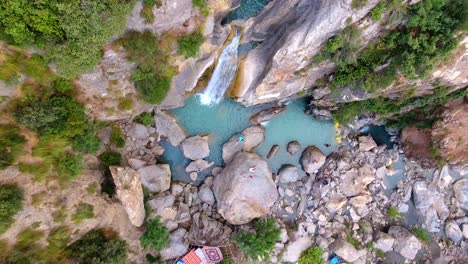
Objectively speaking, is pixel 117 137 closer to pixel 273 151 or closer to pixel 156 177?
pixel 156 177

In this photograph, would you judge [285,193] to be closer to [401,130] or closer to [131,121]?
[401,130]

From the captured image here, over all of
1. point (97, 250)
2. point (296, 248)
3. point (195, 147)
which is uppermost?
point (195, 147)

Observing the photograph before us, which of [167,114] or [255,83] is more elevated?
[167,114]

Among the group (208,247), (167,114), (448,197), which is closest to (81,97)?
(167,114)

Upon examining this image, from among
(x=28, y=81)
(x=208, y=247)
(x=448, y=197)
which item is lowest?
(x=448, y=197)

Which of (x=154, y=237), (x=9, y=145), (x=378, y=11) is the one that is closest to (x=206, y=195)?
(x=154, y=237)

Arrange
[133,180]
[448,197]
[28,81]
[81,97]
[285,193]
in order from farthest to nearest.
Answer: [448,197] < [285,193] < [133,180] < [81,97] < [28,81]
